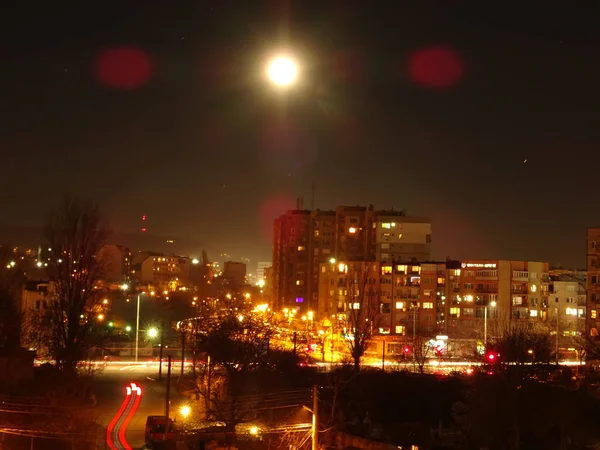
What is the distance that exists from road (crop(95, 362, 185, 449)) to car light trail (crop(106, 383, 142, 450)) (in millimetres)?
97

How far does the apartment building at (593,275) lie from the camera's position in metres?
30.0

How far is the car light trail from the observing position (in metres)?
14.5

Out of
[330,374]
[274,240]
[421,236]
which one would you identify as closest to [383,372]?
[330,374]

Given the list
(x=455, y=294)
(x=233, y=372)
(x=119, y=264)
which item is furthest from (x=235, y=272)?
(x=233, y=372)

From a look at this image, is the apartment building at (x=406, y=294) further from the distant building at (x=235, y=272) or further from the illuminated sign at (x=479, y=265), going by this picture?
the distant building at (x=235, y=272)

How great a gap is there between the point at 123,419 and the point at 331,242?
34994mm

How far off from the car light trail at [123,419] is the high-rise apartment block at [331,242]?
2498cm

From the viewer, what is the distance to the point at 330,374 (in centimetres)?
2094

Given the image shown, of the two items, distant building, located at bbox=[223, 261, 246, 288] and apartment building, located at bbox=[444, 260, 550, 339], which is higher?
distant building, located at bbox=[223, 261, 246, 288]

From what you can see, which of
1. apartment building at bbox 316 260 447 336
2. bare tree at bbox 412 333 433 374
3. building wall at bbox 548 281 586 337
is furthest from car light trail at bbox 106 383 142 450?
building wall at bbox 548 281 586 337

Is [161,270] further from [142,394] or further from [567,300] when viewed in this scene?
[142,394]

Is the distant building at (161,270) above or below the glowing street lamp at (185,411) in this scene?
above

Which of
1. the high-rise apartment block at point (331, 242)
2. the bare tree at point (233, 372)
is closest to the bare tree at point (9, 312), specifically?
the bare tree at point (233, 372)

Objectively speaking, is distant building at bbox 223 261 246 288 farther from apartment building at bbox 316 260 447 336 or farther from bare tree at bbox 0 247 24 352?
bare tree at bbox 0 247 24 352
